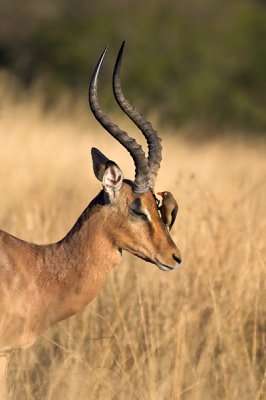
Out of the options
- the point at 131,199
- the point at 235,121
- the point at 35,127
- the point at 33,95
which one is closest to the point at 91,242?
the point at 131,199

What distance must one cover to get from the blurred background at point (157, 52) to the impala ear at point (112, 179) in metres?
19.7

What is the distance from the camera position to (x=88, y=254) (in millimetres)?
5094

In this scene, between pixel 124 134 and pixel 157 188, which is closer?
pixel 124 134

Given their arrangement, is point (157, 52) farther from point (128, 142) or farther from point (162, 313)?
point (128, 142)


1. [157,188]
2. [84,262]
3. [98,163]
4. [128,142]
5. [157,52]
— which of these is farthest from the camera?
[157,52]

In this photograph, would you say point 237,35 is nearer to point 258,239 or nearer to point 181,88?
point 181,88

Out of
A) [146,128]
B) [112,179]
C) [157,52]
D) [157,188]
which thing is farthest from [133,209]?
[157,52]

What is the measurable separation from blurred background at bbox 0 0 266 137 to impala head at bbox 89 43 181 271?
1972 cm

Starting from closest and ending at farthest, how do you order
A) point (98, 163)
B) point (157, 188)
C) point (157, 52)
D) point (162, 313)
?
point (98, 163)
point (162, 313)
point (157, 188)
point (157, 52)

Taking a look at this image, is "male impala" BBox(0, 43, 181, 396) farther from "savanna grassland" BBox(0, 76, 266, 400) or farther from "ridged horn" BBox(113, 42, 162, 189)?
"savanna grassland" BBox(0, 76, 266, 400)

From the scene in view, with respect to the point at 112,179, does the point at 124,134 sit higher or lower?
higher

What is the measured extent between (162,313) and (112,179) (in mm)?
1939

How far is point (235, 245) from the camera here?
7285mm

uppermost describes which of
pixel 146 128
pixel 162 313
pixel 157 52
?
pixel 157 52
